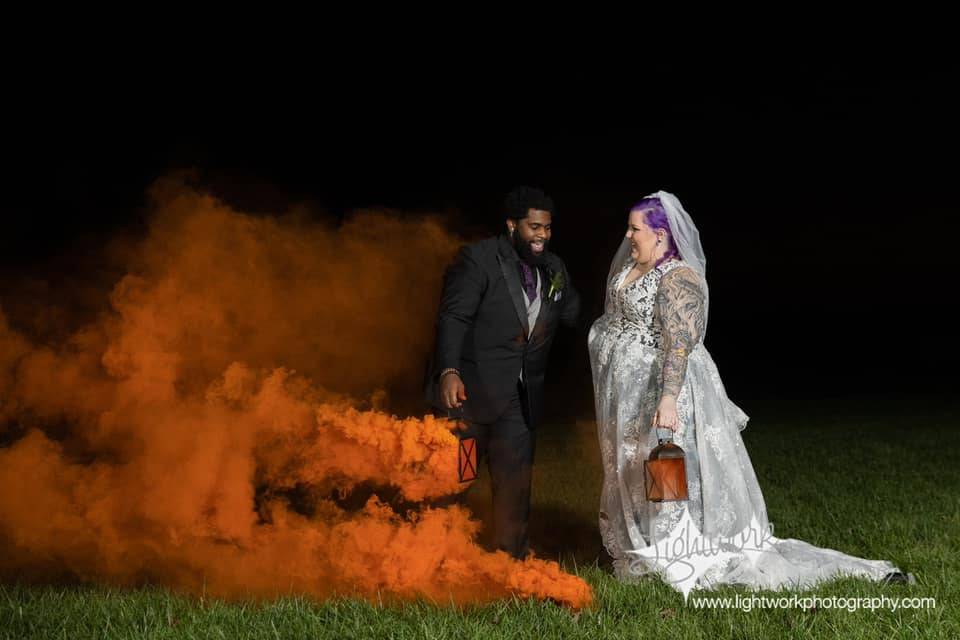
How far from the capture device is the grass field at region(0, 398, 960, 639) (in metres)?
5.03

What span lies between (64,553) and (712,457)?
4.42m

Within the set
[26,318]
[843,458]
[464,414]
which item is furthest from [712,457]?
[26,318]

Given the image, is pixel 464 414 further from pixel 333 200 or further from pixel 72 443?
pixel 333 200

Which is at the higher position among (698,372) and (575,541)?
(698,372)

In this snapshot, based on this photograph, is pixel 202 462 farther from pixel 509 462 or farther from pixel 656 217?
pixel 656 217

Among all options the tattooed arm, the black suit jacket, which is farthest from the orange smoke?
the tattooed arm

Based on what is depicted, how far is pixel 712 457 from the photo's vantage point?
21.4ft

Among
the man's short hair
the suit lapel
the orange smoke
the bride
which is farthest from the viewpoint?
the suit lapel

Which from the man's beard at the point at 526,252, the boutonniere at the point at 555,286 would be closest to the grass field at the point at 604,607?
the boutonniere at the point at 555,286

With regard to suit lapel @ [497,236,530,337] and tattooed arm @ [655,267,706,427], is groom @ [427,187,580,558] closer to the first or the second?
suit lapel @ [497,236,530,337]

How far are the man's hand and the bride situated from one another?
111 centimetres

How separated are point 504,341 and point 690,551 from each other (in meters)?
1.80

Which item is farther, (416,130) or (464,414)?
(416,130)

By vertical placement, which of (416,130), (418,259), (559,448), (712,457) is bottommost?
(559,448)
